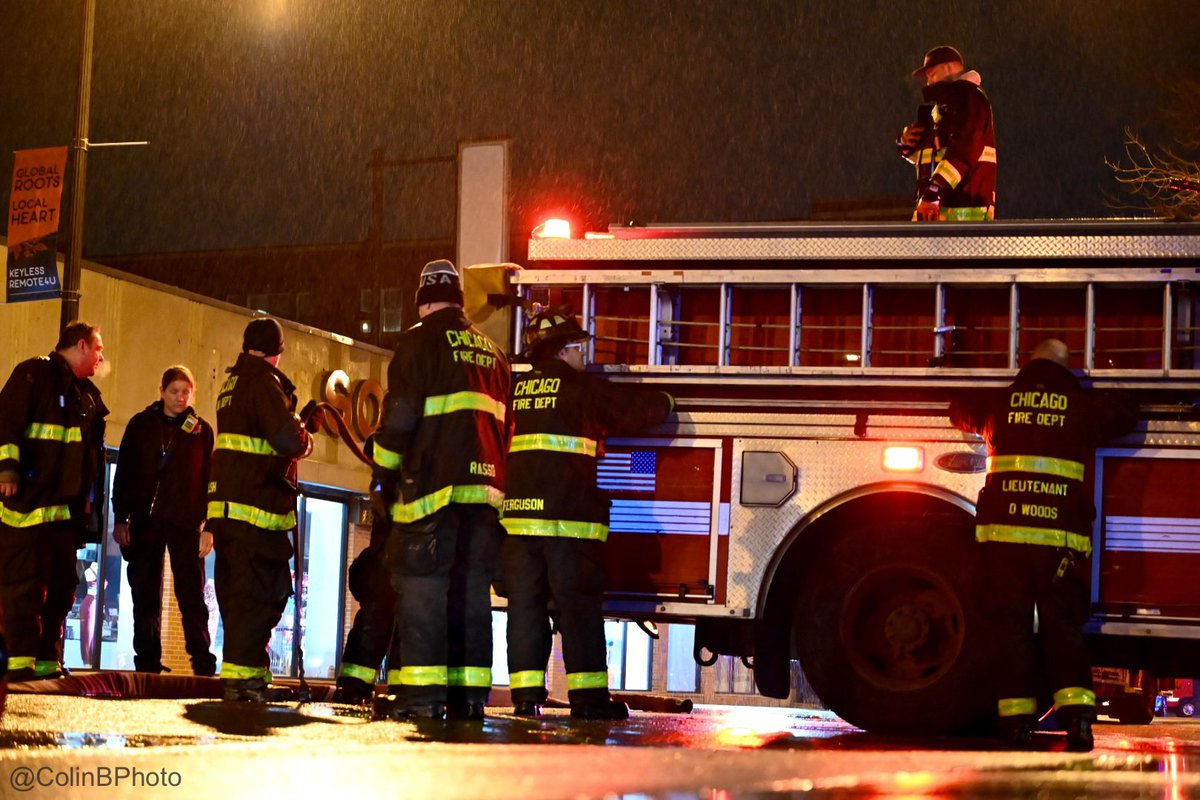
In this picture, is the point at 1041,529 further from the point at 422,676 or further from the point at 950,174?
the point at 422,676

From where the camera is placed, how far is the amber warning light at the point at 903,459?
287 inches

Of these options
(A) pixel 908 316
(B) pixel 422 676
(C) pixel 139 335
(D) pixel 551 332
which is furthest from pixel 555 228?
(C) pixel 139 335

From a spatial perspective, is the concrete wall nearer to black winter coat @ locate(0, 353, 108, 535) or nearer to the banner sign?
the banner sign

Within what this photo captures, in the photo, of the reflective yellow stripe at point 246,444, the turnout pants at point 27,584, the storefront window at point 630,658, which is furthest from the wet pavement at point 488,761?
the storefront window at point 630,658

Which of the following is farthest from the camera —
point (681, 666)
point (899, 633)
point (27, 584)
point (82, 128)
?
point (681, 666)

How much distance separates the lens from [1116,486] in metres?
7.13

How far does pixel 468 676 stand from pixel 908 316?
2534mm

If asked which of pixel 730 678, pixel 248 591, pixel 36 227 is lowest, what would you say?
pixel 730 678

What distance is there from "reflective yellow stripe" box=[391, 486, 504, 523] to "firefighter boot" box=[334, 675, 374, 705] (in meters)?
Result: 1.51

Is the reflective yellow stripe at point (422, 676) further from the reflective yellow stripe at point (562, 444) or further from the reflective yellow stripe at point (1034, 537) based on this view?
the reflective yellow stripe at point (1034, 537)

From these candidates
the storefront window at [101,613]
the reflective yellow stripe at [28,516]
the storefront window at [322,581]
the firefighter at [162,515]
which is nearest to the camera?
the reflective yellow stripe at [28,516]

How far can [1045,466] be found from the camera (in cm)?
691

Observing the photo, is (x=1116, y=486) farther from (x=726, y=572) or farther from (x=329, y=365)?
(x=329, y=365)

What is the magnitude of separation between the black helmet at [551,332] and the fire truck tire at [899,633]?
59.2 inches
